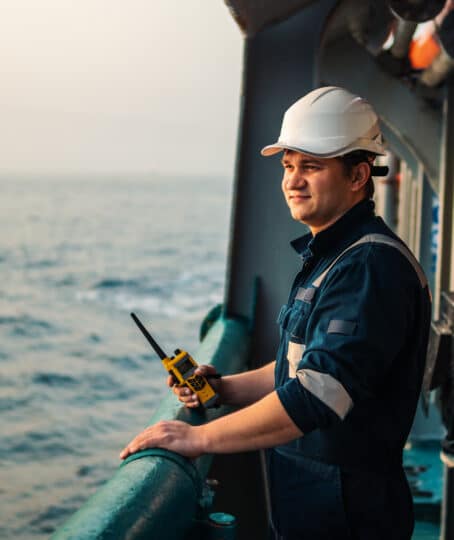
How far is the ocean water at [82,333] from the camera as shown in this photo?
57.8 feet

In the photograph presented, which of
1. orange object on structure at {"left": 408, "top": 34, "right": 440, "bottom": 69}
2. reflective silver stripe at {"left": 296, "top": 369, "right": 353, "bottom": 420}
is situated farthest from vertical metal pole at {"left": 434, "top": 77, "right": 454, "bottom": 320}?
reflective silver stripe at {"left": 296, "top": 369, "right": 353, "bottom": 420}

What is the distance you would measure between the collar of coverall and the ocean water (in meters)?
0.72

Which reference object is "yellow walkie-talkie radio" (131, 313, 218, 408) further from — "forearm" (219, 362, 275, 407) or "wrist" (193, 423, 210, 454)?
"wrist" (193, 423, 210, 454)

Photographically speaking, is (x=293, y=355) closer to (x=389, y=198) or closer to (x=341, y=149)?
(x=341, y=149)

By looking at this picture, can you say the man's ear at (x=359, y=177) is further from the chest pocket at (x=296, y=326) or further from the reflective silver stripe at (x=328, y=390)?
the reflective silver stripe at (x=328, y=390)

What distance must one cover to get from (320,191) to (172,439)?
62cm

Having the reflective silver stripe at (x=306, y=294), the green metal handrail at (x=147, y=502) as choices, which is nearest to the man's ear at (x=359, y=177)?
the reflective silver stripe at (x=306, y=294)

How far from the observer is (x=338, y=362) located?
1.70 meters

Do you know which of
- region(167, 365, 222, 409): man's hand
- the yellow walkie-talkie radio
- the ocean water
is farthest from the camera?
the ocean water

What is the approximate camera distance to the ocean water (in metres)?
17.6

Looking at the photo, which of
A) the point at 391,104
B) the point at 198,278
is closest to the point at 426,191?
the point at 391,104

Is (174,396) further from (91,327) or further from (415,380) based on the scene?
(91,327)

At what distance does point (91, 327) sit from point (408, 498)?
116 ft

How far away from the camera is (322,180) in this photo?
1.91 metres
